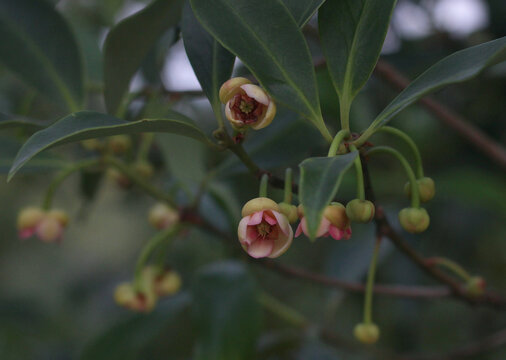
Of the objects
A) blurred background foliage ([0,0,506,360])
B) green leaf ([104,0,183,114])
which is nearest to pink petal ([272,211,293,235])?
green leaf ([104,0,183,114])

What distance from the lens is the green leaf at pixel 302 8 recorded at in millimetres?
763

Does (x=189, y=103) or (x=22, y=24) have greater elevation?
(x=189, y=103)

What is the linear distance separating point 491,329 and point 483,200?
906mm

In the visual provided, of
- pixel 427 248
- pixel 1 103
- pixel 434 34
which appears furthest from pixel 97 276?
pixel 434 34

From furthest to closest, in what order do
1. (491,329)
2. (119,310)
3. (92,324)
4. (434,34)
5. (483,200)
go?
(92,324) → (119,310) → (491,329) → (434,34) → (483,200)

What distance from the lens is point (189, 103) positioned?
5.88 feet

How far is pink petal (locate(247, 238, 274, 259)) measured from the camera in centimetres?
72

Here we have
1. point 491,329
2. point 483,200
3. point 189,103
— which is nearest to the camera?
point 483,200

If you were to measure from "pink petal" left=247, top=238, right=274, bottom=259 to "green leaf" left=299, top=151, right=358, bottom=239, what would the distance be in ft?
0.56

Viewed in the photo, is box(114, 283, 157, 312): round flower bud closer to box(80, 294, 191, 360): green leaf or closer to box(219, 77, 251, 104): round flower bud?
box(80, 294, 191, 360): green leaf

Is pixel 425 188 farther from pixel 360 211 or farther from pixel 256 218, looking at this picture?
pixel 256 218

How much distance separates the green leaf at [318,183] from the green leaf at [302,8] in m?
0.26

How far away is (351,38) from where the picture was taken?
756mm

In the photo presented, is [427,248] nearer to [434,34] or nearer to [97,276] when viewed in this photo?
[434,34]
